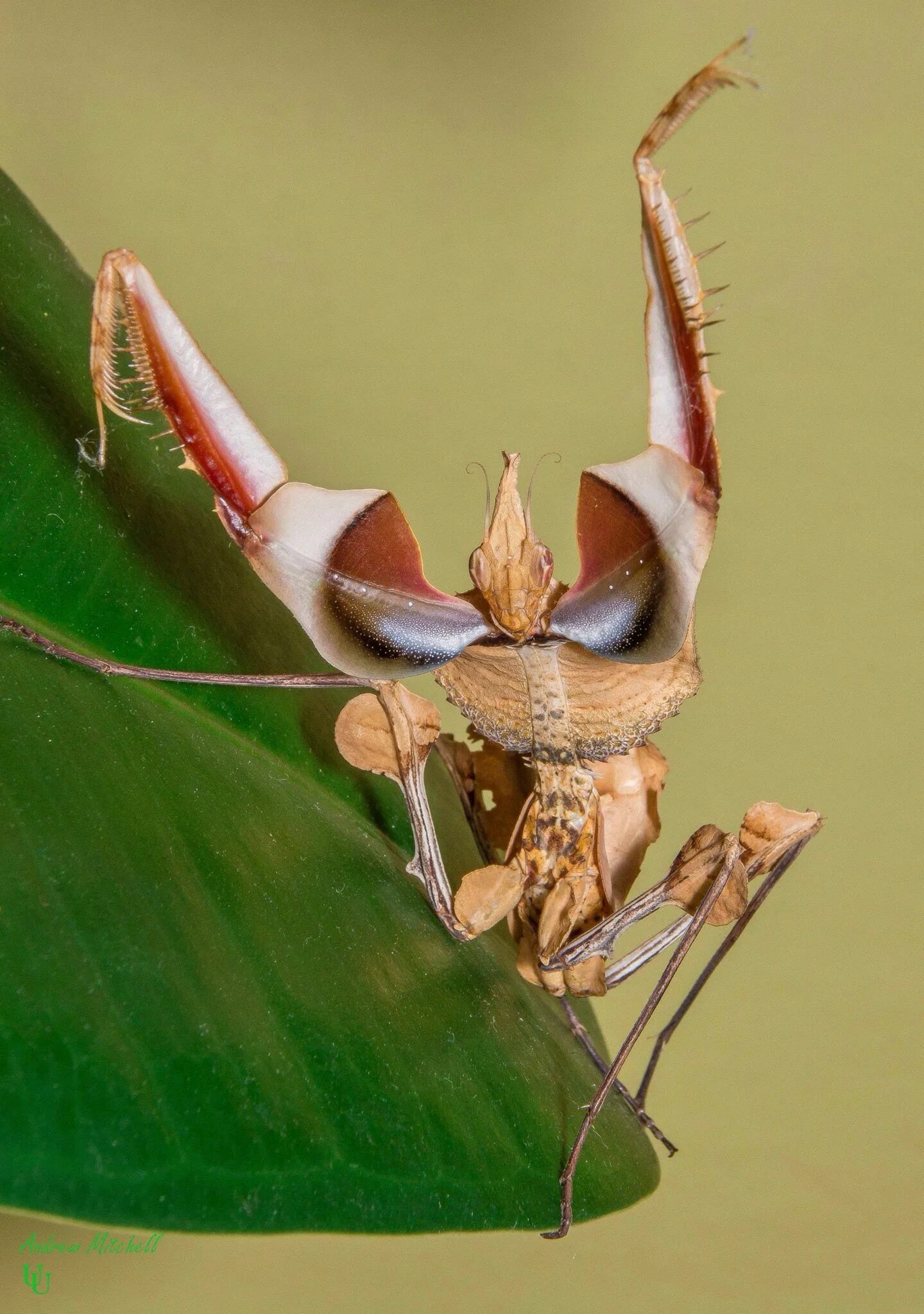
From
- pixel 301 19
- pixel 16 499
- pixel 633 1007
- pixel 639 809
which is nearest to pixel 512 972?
pixel 639 809

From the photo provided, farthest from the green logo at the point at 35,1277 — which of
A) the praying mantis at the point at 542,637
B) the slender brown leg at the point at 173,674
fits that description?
the slender brown leg at the point at 173,674

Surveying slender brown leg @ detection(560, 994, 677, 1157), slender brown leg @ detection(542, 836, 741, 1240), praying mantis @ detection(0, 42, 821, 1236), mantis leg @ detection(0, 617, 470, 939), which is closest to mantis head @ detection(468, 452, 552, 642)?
praying mantis @ detection(0, 42, 821, 1236)

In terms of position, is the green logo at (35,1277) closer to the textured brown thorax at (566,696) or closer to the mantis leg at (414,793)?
the mantis leg at (414,793)

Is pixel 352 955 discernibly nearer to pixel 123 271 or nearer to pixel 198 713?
pixel 198 713

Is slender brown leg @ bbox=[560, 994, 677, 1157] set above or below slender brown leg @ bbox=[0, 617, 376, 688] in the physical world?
below

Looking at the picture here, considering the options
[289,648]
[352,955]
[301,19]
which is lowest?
[352,955]

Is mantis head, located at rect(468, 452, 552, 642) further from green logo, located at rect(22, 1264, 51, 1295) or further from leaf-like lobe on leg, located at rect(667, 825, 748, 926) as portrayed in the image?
green logo, located at rect(22, 1264, 51, 1295)
